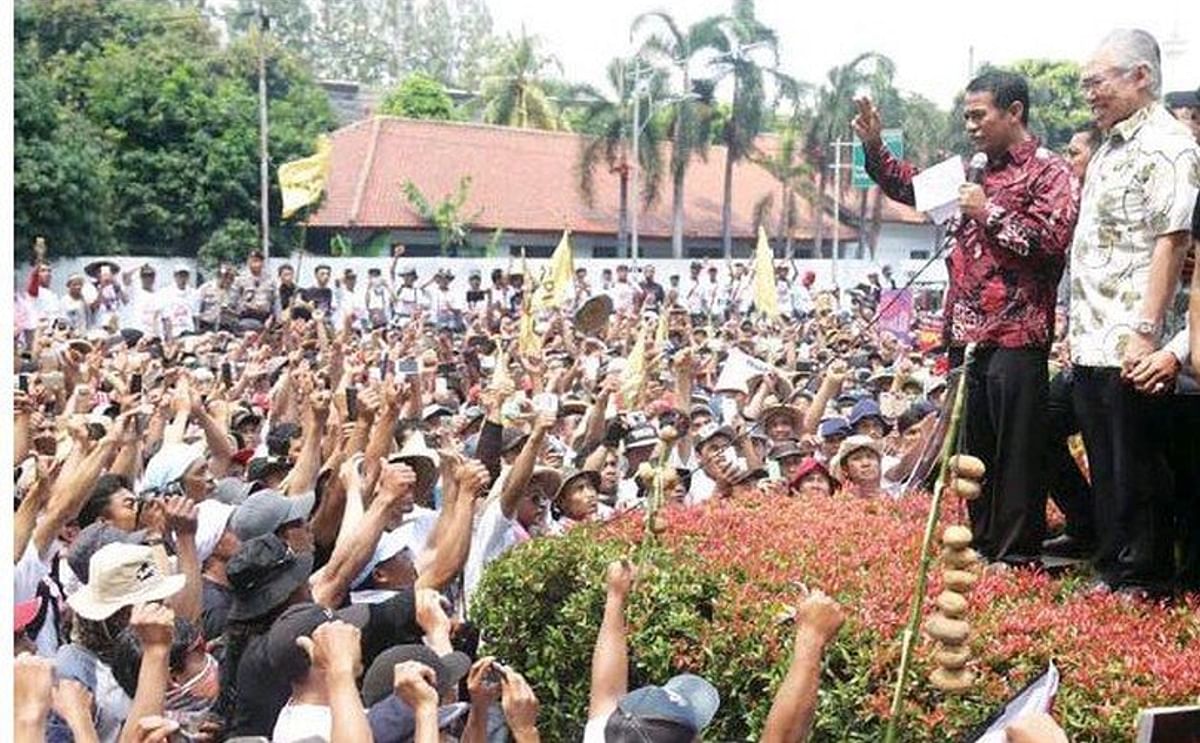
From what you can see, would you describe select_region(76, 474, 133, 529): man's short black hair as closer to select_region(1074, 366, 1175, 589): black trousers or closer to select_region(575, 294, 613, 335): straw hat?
select_region(1074, 366, 1175, 589): black trousers

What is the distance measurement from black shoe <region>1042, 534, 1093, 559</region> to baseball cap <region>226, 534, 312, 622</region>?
251 centimetres

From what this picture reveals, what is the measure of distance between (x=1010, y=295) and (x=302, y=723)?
8.49 ft

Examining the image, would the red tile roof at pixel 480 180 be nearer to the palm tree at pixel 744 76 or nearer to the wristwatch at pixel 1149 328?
the palm tree at pixel 744 76

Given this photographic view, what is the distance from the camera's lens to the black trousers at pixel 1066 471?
532 cm

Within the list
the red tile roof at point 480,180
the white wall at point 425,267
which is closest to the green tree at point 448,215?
the red tile roof at point 480,180

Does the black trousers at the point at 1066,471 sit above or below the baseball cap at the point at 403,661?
above

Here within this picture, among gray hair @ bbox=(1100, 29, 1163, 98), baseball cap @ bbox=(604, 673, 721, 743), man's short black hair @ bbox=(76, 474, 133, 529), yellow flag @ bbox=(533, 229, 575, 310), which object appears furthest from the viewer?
yellow flag @ bbox=(533, 229, 575, 310)

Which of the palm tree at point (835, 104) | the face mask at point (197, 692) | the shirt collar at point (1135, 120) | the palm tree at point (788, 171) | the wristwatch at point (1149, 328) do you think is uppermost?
the palm tree at point (835, 104)

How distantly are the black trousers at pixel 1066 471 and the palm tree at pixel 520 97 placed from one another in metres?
45.7

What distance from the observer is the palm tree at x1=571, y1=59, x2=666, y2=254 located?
140ft

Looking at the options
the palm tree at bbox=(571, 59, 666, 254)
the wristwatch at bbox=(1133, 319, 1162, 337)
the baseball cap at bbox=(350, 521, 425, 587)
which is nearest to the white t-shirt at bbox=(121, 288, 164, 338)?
the baseball cap at bbox=(350, 521, 425, 587)

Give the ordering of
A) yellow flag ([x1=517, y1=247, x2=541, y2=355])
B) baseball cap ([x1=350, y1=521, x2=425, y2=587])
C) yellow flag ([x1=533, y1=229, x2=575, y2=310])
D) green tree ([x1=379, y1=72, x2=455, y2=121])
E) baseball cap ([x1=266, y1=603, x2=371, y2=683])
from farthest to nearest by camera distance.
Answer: green tree ([x1=379, y1=72, x2=455, y2=121]) → yellow flag ([x1=533, y1=229, x2=575, y2=310]) → yellow flag ([x1=517, y1=247, x2=541, y2=355]) → baseball cap ([x1=350, y1=521, x2=425, y2=587]) → baseball cap ([x1=266, y1=603, x2=371, y2=683])

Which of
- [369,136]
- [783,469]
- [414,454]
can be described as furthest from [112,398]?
[369,136]

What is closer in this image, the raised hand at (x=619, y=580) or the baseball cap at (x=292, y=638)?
the baseball cap at (x=292, y=638)
